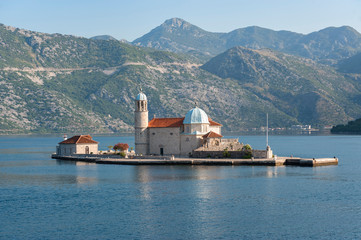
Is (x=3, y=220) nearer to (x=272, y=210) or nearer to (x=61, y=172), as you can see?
(x=272, y=210)

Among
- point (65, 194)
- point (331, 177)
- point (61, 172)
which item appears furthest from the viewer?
point (61, 172)

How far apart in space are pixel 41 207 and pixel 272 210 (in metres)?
27.1

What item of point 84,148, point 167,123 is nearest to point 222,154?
point 167,123

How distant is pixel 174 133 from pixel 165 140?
2755mm

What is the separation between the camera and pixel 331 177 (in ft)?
298

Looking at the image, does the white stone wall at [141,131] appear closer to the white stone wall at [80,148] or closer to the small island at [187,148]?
the small island at [187,148]

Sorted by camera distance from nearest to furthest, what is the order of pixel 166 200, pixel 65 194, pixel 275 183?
1. pixel 166 200
2. pixel 65 194
3. pixel 275 183

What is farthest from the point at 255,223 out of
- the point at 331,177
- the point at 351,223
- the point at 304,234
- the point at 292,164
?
the point at 292,164

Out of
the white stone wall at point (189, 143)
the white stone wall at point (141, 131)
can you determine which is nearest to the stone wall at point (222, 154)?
the white stone wall at point (189, 143)

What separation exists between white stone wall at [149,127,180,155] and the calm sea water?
14676mm

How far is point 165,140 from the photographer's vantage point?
386 feet

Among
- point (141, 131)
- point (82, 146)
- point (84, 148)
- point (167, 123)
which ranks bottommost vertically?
point (84, 148)

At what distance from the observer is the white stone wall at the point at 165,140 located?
116688mm

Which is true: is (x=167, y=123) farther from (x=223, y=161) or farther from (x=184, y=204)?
(x=184, y=204)
